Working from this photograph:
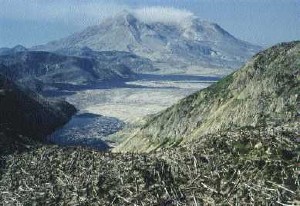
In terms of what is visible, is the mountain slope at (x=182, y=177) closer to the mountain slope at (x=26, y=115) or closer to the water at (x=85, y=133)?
the mountain slope at (x=26, y=115)

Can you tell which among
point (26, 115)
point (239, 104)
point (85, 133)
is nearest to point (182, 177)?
point (239, 104)

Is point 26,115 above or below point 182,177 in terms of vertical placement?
below

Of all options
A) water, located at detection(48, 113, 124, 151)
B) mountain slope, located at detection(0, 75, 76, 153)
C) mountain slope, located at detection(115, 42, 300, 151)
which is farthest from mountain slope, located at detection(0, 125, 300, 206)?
water, located at detection(48, 113, 124, 151)

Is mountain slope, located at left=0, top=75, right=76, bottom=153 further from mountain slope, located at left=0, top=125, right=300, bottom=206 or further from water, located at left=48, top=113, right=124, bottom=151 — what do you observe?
mountain slope, located at left=0, top=125, right=300, bottom=206

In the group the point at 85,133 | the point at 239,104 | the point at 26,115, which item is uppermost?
the point at 239,104

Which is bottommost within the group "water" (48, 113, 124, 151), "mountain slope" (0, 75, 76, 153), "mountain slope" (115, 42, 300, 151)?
"water" (48, 113, 124, 151)

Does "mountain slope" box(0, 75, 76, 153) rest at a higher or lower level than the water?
higher

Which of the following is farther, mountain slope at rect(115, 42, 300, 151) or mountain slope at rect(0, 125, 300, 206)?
mountain slope at rect(115, 42, 300, 151)

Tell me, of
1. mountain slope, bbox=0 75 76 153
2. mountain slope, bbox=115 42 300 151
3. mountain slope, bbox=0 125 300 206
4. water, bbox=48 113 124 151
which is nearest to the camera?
mountain slope, bbox=0 125 300 206

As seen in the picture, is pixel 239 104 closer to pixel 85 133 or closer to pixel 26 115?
pixel 26 115

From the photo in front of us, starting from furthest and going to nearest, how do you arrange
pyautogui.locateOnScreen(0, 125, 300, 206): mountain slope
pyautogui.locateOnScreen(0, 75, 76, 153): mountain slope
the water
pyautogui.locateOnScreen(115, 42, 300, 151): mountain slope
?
the water
pyautogui.locateOnScreen(0, 75, 76, 153): mountain slope
pyautogui.locateOnScreen(115, 42, 300, 151): mountain slope
pyautogui.locateOnScreen(0, 125, 300, 206): mountain slope
